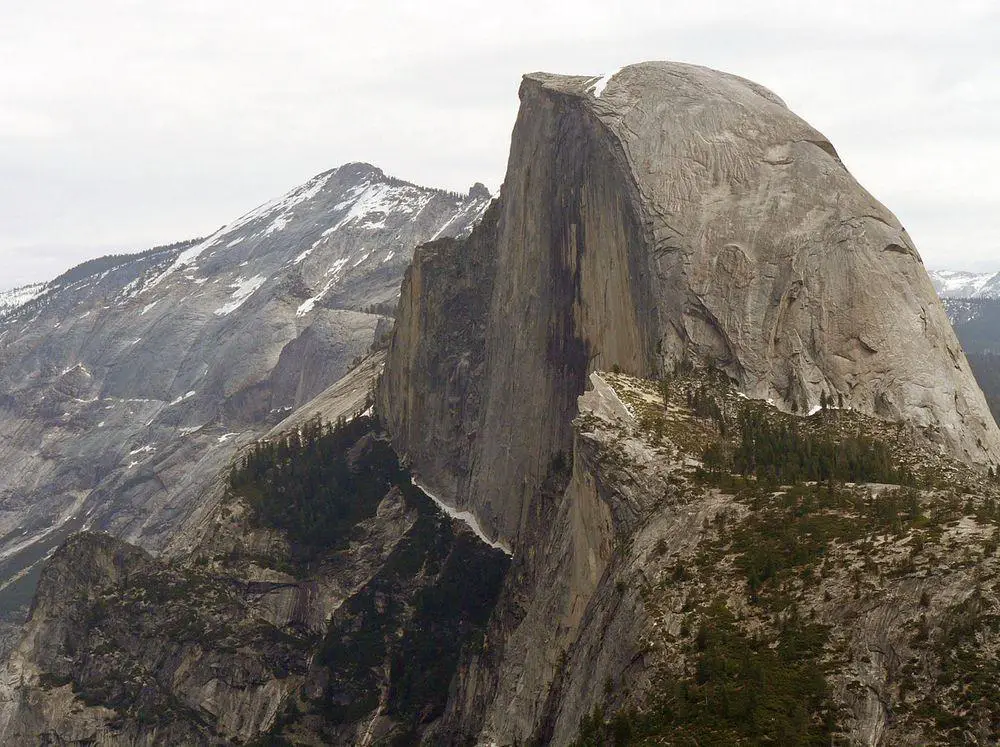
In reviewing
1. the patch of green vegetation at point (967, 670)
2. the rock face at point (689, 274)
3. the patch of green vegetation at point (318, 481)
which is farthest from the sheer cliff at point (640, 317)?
the patch of green vegetation at point (318, 481)

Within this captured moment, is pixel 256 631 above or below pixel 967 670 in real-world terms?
below

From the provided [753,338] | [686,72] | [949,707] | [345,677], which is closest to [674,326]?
[753,338]

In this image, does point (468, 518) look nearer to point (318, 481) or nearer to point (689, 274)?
point (318, 481)

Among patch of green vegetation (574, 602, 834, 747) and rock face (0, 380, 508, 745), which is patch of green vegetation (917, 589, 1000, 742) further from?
rock face (0, 380, 508, 745)

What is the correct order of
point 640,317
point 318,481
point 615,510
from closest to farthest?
point 615,510 < point 640,317 < point 318,481

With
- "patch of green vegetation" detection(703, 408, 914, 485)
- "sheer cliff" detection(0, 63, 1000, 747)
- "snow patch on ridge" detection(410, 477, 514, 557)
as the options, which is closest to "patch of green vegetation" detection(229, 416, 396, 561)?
"sheer cliff" detection(0, 63, 1000, 747)

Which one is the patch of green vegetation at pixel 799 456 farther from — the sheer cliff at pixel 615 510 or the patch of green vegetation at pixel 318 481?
the patch of green vegetation at pixel 318 481

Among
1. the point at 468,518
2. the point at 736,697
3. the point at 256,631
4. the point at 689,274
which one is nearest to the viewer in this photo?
the point at 736,697

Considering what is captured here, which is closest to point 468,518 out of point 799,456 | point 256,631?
point 256,631

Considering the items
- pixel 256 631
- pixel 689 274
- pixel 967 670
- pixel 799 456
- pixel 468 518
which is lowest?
pixel 256 631

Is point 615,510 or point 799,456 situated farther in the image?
point 799,456
